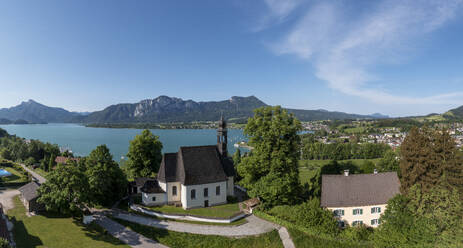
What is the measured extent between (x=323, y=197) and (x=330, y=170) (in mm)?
15715

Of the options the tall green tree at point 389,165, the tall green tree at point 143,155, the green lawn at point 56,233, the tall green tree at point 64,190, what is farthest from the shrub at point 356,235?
the tall green tree at point 389,165

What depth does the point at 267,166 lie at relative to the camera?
24391mm

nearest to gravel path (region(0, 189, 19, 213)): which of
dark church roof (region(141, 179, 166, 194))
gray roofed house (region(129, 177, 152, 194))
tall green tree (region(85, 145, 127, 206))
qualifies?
tall green tree (region(85, 145, 127, 206))

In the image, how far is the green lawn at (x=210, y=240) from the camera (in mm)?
18672

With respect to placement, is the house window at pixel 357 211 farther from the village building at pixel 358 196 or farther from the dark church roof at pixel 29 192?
the dark church roof at pixel 29 192

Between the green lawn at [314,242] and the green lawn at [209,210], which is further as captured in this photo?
the green lawn at [209,210]

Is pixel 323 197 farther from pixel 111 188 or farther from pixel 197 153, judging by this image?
pixel 111 188

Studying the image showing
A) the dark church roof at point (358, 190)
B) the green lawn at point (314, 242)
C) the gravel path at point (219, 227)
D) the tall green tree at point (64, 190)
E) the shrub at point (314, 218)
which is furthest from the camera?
the dark church roof at point (358, 190)

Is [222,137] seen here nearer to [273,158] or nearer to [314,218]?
[273,158]

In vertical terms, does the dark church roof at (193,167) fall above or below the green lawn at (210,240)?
above

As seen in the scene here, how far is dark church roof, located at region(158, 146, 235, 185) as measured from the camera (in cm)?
2577

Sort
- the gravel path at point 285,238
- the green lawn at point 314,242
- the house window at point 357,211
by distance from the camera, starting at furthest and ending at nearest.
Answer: the house window at point 357,211 < the gravel path at point 285,238 < the green lawn at point 314,242

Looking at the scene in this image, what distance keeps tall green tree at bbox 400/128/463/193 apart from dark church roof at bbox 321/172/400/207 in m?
1.60

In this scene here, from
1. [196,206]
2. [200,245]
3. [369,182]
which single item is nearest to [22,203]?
[196,206]
